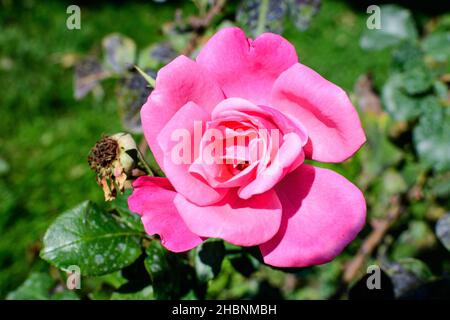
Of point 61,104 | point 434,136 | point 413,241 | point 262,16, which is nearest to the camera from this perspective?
point 262,16

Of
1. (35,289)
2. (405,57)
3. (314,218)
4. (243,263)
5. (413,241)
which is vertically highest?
(405,57)

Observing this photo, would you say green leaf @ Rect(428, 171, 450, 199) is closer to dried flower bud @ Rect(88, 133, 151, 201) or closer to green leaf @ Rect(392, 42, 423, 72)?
green leaf @ Rect(392, 42, 423, 72)

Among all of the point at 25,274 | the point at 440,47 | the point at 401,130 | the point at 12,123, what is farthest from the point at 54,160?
the point at 440,47

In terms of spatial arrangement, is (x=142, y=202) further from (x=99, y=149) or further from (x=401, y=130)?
(x=401, y=130)

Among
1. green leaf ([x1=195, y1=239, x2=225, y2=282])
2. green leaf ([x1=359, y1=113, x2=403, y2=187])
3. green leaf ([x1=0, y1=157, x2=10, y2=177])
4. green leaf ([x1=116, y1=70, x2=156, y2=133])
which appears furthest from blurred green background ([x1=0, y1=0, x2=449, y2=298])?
green leaf ([x1=195, y1=239, x2=225, y2=282])

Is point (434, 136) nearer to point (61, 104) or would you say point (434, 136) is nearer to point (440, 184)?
point (440, 184)

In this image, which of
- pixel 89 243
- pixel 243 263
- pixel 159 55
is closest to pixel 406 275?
pixel 243 263

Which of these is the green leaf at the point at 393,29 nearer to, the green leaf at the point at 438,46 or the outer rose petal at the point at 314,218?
the green leaf at the point at 438,46
